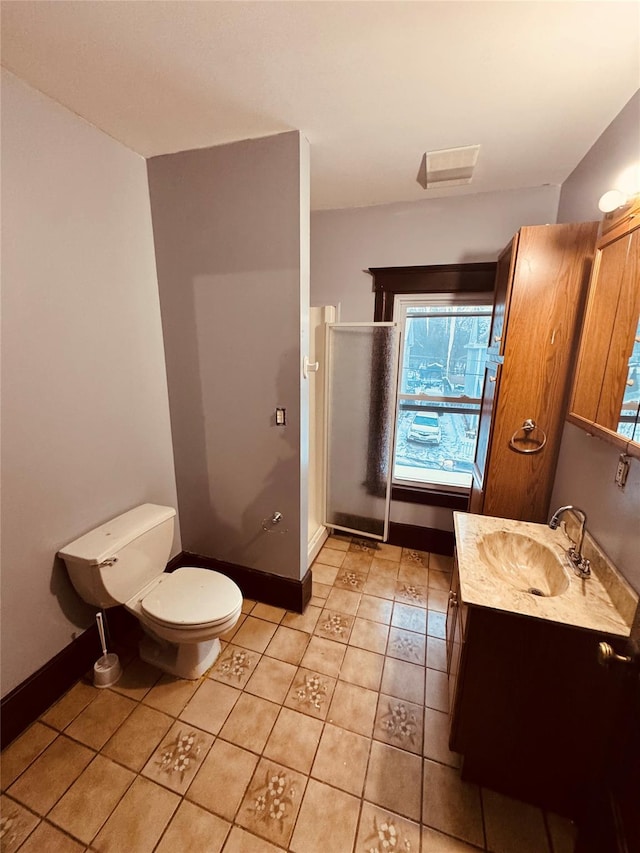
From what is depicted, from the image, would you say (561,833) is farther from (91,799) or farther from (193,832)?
(91,799)

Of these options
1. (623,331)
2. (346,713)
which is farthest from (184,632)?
(623,331)

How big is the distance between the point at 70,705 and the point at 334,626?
1.26 m

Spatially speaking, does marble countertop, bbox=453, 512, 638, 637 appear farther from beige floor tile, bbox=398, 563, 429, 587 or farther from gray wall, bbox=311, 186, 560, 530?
gray wall, bbox=311, 186, 560, 530

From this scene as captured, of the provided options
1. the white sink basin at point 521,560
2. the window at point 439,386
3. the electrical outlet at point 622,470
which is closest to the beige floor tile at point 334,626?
the white sink basin at point 521,560

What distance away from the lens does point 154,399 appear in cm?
192

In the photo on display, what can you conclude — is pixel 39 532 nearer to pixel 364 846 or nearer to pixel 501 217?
pixel 364 846

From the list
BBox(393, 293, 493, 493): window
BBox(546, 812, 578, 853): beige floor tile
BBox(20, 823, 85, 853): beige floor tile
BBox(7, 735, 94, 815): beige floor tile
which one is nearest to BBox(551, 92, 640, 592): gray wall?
BBox(393, 293, 493, 493): window

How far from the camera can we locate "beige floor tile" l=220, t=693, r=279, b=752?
1347 mm

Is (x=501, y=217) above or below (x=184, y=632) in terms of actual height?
above

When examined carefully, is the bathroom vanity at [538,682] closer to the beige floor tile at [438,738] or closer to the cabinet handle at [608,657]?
the beige floor tile at [438,738]

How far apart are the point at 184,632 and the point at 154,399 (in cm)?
120

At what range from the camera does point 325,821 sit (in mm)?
1121

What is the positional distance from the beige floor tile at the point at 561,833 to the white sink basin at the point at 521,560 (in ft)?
2.27

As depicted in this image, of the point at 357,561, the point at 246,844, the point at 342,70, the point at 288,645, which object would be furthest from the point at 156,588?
the point at 342,70
